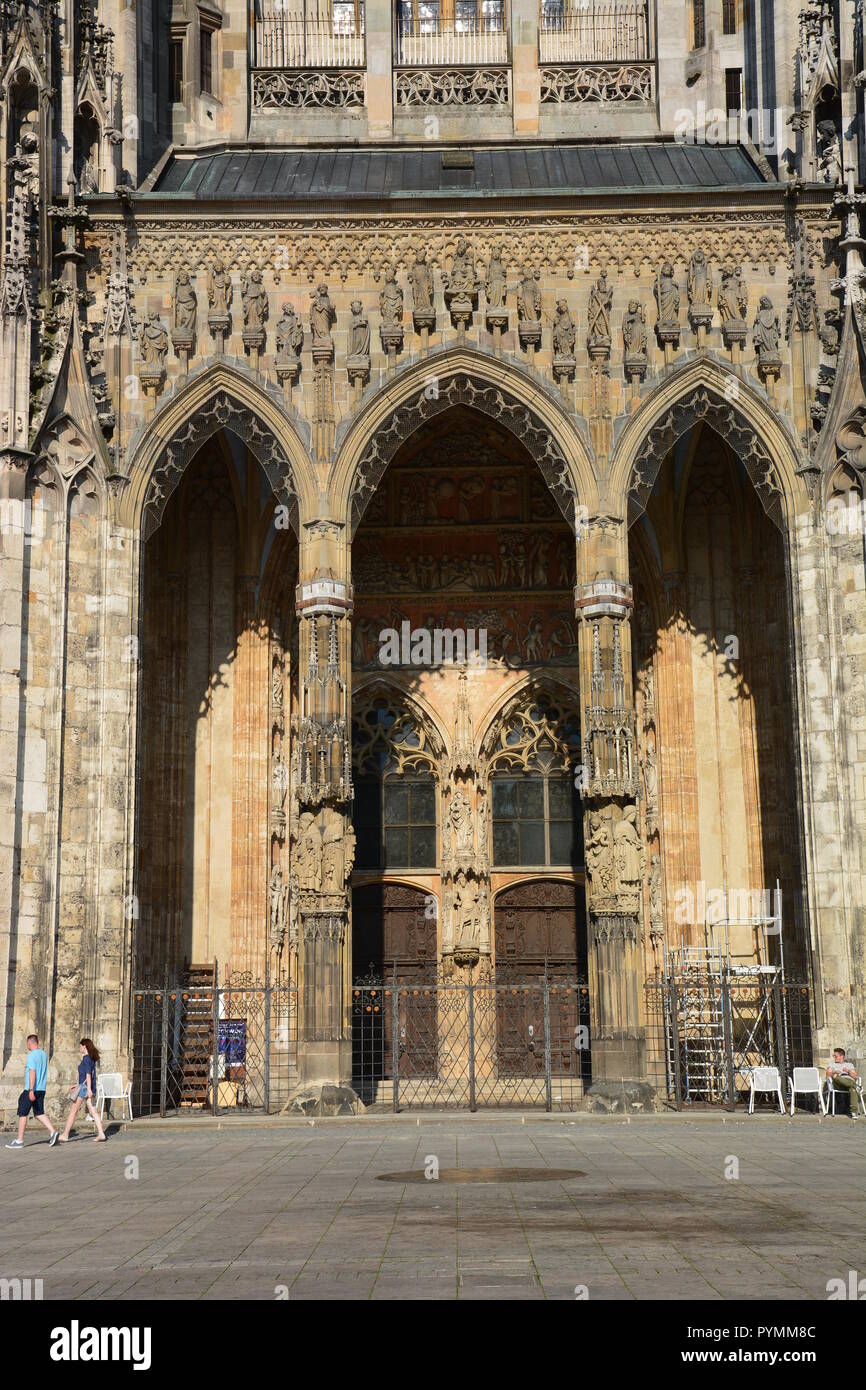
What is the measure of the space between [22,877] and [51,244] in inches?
383

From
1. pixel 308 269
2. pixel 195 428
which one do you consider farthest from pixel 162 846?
pixel 308 269

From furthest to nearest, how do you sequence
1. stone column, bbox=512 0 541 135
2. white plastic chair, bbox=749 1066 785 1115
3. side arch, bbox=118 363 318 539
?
stone column, bbox=512 0 541 135 → side arch, bbox=118 363 318 539 → white plastic chair, bbox=749 1066 785 1115

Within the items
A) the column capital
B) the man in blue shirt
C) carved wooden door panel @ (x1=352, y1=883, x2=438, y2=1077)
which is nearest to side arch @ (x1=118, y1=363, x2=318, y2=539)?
the column capital

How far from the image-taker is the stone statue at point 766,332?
2460cm

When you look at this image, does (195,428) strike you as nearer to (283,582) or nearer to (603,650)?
(283,582)

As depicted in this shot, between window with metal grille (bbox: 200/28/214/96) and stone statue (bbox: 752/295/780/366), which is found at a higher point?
window with metal grille (bbox: 200/28/214/96)

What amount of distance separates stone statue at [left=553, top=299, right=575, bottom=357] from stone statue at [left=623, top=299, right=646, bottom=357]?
0.84 metres

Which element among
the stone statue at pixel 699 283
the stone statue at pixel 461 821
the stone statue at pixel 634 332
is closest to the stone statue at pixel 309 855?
the stone statue at pixel 461 821

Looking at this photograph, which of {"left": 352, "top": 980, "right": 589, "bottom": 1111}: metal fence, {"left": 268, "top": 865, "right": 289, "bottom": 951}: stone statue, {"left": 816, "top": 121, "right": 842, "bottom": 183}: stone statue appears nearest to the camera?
{"left": 816, "top": 121, "right": 842, "bottom": 183}: stone statue

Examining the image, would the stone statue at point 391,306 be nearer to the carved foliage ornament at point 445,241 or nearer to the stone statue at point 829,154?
the carved foliage ornament at point 445,241

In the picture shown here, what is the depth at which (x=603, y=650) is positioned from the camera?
24094 millimetres

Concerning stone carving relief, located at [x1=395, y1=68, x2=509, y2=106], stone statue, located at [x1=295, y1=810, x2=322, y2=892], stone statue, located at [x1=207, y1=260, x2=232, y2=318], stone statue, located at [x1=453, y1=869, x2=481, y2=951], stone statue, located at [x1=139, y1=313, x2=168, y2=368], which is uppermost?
stone carving relief, located at [x1=395, y1=68, x2=509, y2=106]

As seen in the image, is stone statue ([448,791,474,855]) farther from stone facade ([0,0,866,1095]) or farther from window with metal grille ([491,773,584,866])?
window with metal grille ([491,773,584,866])

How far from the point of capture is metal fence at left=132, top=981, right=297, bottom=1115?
23734 millimetres
